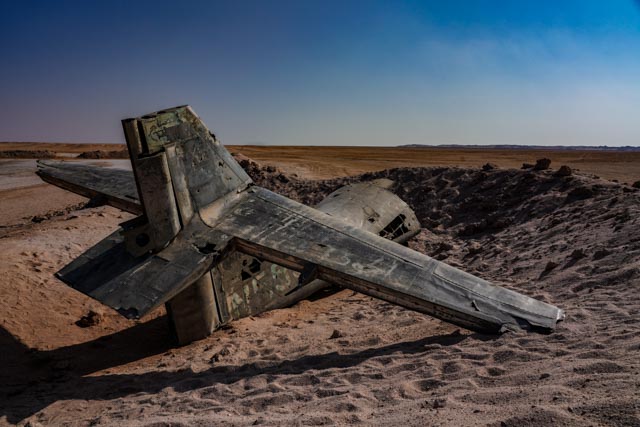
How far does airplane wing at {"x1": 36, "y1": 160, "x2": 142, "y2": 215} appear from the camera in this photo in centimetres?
795

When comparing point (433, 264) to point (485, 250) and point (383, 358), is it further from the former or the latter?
point (485, 250)

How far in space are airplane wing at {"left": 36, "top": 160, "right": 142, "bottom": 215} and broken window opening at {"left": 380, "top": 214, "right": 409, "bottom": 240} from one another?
19.0 ft

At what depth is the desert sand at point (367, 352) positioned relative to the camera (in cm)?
344

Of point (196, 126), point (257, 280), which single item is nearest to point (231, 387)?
point (257, 280)

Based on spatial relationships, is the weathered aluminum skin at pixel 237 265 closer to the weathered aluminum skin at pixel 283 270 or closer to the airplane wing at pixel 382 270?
the weathered aluminum skin at pixel 283 270

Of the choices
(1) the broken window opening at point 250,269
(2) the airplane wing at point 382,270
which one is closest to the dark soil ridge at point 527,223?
(2) the airplane wing at point 382,270

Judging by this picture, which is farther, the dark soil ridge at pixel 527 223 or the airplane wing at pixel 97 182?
the airplane wing at pixel 97 182

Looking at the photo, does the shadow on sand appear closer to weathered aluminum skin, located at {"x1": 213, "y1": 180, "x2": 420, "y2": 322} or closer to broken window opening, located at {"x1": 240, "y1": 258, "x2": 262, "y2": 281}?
weathered aluminum skin, located at {"x1": 213, "y1": 180, "x2": 420, "y2": 322}

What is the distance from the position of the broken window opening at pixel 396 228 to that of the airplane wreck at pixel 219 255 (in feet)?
15.3

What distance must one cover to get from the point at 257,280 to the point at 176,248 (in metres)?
2.07

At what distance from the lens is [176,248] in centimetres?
538

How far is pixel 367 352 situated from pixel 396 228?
598 centimetres

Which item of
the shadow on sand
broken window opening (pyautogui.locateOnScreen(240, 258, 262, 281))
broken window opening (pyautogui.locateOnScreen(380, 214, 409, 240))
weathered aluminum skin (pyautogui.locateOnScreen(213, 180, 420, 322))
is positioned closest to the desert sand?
the shadow on sand

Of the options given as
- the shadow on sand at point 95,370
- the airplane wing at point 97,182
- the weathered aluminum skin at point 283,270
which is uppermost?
the airplane wing at point 97,182
